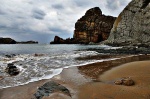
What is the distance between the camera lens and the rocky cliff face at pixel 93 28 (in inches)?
4562

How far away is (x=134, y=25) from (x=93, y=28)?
193 feet

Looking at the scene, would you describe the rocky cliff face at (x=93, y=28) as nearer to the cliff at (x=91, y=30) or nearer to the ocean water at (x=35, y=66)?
the cliff at (x=91, y=30)

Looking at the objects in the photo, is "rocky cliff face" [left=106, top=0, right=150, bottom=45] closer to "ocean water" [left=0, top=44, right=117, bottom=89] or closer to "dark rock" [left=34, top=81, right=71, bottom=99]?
"ocean water" [left=0, top=44, right=117, bottom=89]

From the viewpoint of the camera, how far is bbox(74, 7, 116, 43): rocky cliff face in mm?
115875

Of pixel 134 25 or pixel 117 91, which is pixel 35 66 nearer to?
pixel 117 91

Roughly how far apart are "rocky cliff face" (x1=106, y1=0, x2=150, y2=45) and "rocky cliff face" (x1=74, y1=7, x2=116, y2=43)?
43824 mm

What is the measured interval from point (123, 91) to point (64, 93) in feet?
7.83

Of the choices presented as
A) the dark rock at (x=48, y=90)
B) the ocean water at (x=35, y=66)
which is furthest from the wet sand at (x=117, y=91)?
the ocean water at (x=35, y=66)

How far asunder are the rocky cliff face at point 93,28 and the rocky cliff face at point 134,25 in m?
43.8

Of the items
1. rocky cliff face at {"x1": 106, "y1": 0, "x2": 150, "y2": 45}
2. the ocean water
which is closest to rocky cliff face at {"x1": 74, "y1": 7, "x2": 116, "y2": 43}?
rocky cliff face at {"x1": 106, "y1": 0, "x2": 150, "y2": 45}

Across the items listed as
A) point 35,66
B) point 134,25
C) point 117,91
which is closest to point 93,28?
point 134,25

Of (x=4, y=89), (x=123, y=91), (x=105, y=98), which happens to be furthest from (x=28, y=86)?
(x=123, y=91)

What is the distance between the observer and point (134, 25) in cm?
Answer: 6041

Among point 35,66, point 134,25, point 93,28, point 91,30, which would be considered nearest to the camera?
point 35,66
